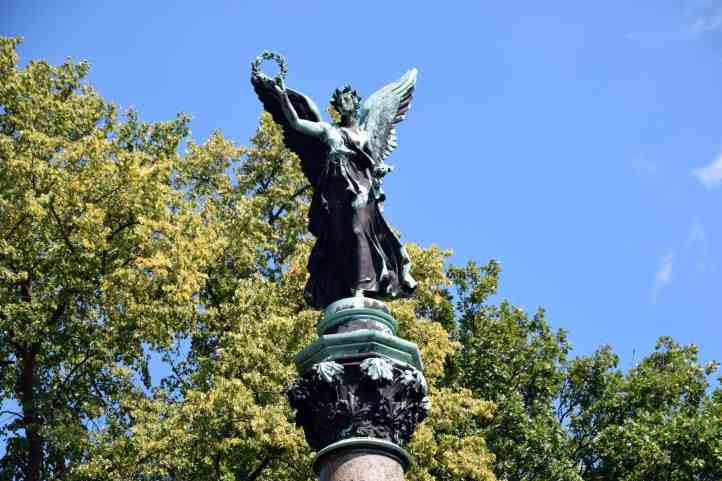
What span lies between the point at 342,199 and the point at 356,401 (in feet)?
6.84

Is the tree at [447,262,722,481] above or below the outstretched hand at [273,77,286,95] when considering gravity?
above

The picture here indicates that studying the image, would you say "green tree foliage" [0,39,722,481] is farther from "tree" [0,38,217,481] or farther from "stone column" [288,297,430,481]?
"stone column" [288,297,430,481]

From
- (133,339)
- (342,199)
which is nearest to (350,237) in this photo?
(342,199)

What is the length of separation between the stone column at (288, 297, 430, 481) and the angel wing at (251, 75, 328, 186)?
1943mm

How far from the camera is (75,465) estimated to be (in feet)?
60.7

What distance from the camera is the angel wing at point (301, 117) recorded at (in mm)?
9453

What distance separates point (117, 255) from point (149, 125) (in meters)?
8.96

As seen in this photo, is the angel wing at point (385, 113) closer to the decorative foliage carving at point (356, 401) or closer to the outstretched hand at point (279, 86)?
the outstretched hand at point (279, 86)

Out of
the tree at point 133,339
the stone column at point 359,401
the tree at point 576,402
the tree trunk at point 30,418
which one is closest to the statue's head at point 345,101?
the stone column at point 359,401

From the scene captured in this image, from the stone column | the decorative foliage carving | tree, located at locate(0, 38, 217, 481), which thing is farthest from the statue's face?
tree, located at locate(0, 38, 217, 481)

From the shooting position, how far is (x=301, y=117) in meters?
9.66

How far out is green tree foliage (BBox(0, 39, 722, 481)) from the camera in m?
18.3

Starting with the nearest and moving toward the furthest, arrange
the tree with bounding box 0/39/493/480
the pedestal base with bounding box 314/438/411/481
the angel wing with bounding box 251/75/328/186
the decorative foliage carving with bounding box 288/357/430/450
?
the pedestal base with bounding box 314/438/411/481 → the decorative foliage carving with bounding box 288/357/430/450 → the angel wing with bounding box 251/75/328/186 → the tree with bounding box 0/39/493/480

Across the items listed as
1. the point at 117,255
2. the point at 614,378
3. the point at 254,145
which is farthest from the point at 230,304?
the point at 614,378
